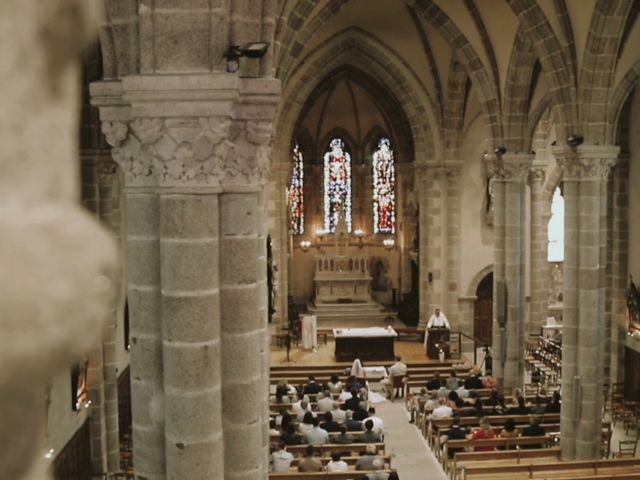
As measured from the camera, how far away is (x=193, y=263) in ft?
20.6

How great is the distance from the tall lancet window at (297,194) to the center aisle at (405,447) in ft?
53.0

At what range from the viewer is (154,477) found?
21.6 feet

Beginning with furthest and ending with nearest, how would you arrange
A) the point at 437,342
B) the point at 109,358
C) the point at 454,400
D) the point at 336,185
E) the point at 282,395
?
1. the point at 336,185
2. the point at 437,342
3. the point at 282,395
4. the point at 454,400
5. the point at 109,358

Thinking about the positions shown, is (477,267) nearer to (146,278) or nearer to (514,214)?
(514,214)

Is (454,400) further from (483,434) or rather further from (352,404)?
(483,434)

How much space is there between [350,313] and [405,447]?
49.5ft

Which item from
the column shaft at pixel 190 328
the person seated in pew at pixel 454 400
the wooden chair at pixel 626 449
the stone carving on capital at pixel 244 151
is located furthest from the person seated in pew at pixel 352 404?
the stone carving on capital at pixel 244 151

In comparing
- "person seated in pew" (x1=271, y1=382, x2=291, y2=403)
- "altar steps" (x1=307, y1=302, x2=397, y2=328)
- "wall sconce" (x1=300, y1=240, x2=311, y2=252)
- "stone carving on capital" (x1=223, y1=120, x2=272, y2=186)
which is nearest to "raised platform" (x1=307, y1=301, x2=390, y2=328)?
"altar steps" (x1=307, y1=302, x2=397, y2=328)

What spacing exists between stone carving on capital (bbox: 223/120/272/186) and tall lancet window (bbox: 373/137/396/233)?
29.7m

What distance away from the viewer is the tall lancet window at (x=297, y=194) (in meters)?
36.6

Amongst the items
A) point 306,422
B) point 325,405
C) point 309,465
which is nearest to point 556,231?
point 325,405

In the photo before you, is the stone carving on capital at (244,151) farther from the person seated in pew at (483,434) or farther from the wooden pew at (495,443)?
the person seated in pew at (483,434)

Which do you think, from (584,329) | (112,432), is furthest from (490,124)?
(112,432)

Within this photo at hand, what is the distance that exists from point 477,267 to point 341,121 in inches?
452
